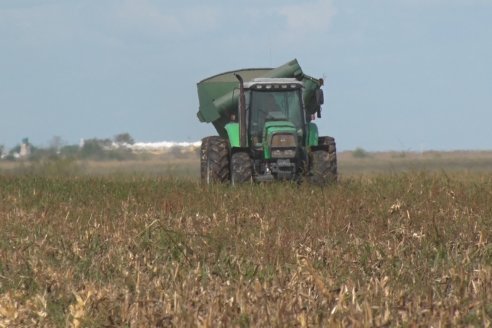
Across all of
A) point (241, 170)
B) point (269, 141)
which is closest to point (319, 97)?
point (269, 141)

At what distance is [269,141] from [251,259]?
924cm

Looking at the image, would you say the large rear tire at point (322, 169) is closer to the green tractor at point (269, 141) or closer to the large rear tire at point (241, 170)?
the green tractor at point (269, 141)

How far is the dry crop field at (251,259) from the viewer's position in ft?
15.5

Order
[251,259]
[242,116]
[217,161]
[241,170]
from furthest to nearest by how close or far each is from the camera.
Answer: [217,161] < [242,116] < [241,170] < [251,259]

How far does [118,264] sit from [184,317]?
2.34 m

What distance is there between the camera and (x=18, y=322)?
5059mm

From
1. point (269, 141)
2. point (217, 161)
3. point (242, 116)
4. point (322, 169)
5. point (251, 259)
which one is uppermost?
point (242, 116)

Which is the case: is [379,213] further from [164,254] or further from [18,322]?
[18,322]

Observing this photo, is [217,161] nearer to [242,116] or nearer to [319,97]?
[242,116]

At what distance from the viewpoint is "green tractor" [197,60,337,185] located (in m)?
16.6

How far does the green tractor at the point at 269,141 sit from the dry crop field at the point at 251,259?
1894 millimetres

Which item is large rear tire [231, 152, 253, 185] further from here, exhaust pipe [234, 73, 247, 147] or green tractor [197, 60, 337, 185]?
exhaust pipe [234, 73, 247, 147]

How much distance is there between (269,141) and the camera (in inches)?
650

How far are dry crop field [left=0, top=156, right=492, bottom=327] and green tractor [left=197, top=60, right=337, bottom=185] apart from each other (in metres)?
1.89
